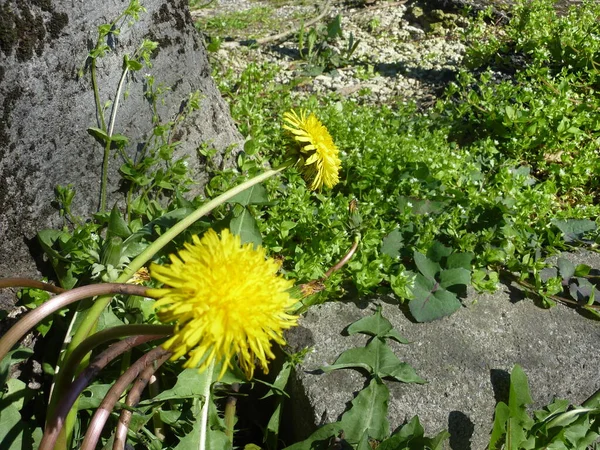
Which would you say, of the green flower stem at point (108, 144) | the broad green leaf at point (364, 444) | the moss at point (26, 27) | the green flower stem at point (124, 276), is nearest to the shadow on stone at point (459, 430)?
the broad green leaf at point (364, 444)

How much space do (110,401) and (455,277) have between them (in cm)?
128

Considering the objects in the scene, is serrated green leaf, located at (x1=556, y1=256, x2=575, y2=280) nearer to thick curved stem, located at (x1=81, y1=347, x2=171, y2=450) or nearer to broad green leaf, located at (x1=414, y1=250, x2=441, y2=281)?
broad green leaf, located at (x1=414, y1=250, x2=441, y2=281)

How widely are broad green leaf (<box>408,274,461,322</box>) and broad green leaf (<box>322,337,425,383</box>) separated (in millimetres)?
210

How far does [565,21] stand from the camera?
12.9ft

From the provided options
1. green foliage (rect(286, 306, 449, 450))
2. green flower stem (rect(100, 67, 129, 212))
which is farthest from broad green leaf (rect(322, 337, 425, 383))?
green flower stem (rect(100, 67, 129, 212))

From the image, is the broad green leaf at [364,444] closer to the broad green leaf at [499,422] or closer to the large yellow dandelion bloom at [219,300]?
the broad green leaf at [499,422]

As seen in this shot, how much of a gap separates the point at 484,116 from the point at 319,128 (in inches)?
66.0

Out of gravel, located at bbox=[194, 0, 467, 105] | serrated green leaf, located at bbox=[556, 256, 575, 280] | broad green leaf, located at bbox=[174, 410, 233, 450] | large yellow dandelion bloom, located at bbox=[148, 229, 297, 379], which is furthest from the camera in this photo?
gravel, located at bbox=[194, 0, 467, 105]

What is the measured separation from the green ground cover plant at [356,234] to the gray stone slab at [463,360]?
5 centimetres

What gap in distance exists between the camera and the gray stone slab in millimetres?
1992

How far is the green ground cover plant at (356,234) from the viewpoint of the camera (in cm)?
189

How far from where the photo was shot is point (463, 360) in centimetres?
212

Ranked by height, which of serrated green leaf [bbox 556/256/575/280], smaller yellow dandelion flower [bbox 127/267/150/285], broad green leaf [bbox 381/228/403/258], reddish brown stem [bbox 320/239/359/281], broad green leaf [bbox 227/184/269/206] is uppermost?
broad green leaf [bbox 227/184/269/206]

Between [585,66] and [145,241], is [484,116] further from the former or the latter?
[145,241]
